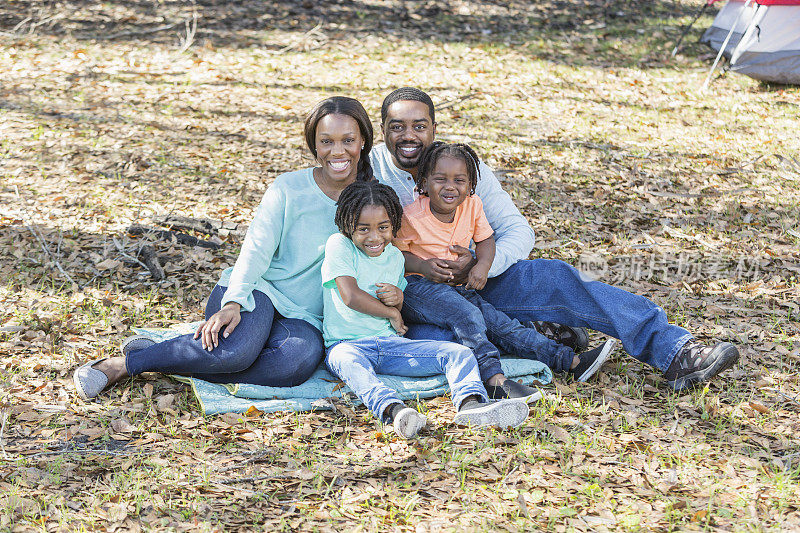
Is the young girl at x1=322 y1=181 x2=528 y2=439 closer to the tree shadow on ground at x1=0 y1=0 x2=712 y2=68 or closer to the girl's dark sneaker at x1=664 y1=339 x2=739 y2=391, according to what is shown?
the girl's dark sneaker at x1=664 y1=339 x2=739 y2=391

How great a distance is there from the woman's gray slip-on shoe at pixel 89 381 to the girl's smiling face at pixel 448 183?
2.10 m

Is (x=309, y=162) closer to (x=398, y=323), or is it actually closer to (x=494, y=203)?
(x=494, y=203)

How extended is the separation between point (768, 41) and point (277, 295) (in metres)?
8.87

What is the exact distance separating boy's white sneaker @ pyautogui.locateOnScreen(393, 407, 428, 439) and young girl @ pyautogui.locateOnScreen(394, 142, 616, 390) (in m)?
0.64

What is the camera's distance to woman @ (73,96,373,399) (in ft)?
13.9

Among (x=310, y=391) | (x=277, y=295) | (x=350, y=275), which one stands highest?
(x=350, y=275)

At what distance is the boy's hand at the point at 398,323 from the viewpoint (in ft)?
14.5

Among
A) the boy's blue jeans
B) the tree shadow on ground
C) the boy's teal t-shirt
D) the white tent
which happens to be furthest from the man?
the tree shadow on ground

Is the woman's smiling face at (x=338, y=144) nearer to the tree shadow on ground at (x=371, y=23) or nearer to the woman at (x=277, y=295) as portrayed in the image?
the woman at (x=277, y=295)

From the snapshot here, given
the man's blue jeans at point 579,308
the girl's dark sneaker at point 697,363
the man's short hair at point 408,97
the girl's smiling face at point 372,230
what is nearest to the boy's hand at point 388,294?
the girl's smiling face at point 372,230

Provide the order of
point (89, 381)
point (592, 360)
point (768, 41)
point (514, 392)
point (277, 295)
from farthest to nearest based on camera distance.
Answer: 1. point (768, 41)
2. point (277, 295)
3. point (592, 360)
4. point (89, 381)
5. point (514, 392)

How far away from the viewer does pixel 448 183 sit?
447cm

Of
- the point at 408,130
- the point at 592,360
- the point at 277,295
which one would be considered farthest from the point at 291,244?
the point at 592,360

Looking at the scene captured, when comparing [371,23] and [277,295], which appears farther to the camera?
[371,23]
